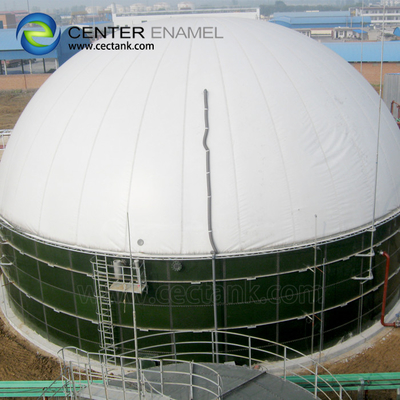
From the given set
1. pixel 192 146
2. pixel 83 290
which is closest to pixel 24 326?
pixel 83 290

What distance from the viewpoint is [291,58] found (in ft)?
52.0

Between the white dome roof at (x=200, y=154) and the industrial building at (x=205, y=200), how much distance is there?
0.04 metres

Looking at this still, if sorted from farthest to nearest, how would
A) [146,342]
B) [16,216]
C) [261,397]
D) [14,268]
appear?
Answer: [14,268], [16,216], [146,342], [261,397]

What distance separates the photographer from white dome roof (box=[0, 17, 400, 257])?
13.5 metres

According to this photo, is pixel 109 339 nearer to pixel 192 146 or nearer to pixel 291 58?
pixel 192 146

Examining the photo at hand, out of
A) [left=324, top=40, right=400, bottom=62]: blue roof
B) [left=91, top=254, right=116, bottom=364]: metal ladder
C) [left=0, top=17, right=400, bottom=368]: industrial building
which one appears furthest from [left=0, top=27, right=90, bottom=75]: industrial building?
[left=91, top=254, right=116, bottom=364]: metal ladder

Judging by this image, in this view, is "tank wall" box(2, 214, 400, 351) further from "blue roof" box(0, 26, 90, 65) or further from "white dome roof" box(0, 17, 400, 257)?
"blue roof" box(0, 26, 90, 65)

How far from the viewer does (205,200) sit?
13.3m

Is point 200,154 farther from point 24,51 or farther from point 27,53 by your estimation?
point 24,51

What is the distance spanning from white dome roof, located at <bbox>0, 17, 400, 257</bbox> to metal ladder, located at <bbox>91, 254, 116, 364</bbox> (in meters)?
0.54

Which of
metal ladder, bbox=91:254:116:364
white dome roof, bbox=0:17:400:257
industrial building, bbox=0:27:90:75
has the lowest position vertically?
metal ladder, bbox=91:254:116:364

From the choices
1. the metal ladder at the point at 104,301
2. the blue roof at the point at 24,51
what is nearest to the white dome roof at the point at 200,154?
the metal ladder at the point at 104,301

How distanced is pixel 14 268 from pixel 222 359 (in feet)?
26.5

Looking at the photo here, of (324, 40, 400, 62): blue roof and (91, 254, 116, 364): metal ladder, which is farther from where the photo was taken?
(324, 40, 400, 62): blue roof
